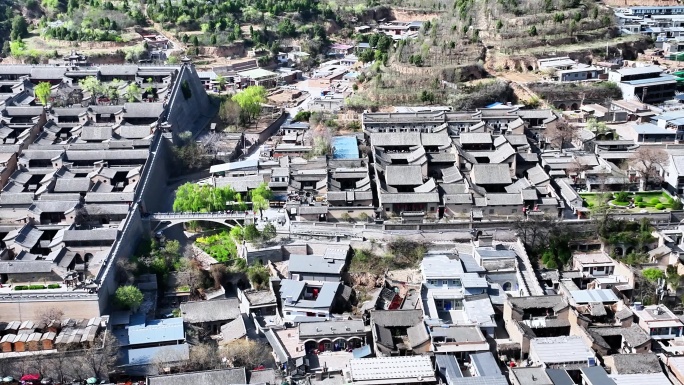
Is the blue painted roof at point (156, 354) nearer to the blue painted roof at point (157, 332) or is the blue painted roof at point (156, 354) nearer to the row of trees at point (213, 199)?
the blue painted roof at point (157, 332)

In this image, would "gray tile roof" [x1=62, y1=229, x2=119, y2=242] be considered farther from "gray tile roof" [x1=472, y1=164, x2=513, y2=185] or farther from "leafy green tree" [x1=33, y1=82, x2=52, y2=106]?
"leafy green tree" [x1=33, y1=82, x2=52, y2=106]

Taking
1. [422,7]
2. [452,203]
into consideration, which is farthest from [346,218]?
[422,7]

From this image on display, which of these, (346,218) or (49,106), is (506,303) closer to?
(346,218)

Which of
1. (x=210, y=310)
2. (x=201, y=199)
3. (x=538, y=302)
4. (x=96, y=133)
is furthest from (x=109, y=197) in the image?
(x=538, y=302)

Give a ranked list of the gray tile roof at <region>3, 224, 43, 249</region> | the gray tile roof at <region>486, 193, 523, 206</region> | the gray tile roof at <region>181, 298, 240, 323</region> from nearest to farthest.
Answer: the gray tile roof at <region>181, 298, 240, 323</region> < the gray tile roof at <region>3, 224, 43, 249</region> < the gray tile roof at <region>486, 193, 523, 206</region>

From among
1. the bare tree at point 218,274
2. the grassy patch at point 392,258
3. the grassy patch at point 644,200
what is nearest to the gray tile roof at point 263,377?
the bare tree at point 218,274

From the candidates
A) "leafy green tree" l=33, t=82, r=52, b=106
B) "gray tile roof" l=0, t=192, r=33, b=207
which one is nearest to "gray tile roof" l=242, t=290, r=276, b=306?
"gray tile roof" l=0, t=192, r=33, b=207
